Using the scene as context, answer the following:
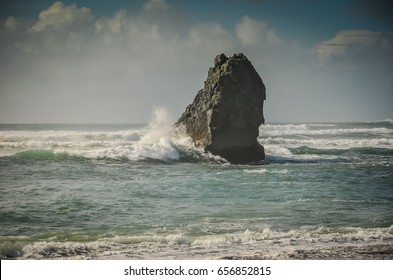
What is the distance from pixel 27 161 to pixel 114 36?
282cm

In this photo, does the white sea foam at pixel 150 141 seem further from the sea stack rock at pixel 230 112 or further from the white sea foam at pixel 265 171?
the white sea foam at pixel 265 171

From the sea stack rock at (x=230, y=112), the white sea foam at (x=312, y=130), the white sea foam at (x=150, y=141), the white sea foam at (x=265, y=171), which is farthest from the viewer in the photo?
the sea stack rock at (x=230, y=112)

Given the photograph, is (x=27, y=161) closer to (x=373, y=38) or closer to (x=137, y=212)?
(x=137, y=212)

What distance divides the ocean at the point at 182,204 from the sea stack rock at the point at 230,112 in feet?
2.56

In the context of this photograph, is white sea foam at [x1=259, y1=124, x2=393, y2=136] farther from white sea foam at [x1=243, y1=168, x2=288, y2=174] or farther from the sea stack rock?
white sea foam at [x1=243, y1=168, x2=288, y2=174]

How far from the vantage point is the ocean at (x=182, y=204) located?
525cm

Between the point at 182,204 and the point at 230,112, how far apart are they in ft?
15.5

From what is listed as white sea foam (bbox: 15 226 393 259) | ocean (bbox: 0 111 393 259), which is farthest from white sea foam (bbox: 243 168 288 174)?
white sea foam (bbox: 15 226 393 259)

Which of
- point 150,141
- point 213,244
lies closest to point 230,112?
point 150,141

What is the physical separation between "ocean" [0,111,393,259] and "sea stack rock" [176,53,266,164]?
781 millimetres

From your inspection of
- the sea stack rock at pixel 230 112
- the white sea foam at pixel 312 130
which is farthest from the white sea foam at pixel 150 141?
the sea stack rock at pixel 230 112

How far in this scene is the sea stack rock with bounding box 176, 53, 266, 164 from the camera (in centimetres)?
1066
